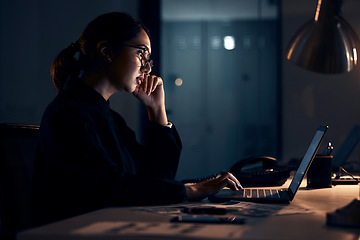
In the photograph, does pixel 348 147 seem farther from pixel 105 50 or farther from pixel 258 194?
pixel 105 50

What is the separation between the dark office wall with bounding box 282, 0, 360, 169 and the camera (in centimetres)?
359

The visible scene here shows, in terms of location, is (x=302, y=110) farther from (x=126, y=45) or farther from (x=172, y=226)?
(x=172, y=226)

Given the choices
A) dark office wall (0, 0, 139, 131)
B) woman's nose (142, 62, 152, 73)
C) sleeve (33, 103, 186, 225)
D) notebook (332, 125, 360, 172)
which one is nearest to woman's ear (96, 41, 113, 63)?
woman's nose (142, 62, 152, 73)

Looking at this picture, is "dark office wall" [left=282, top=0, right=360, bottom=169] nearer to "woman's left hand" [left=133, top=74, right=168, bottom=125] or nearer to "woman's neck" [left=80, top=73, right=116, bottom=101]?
"woman's left hand" [left=133, top=74, right=168, bottom=125]

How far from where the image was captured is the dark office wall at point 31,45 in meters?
2.74

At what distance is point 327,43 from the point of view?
1345 mm

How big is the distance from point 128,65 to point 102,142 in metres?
0.27

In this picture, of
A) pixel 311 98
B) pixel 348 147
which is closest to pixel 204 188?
pixel 348 147

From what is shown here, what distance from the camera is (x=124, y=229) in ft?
2.58

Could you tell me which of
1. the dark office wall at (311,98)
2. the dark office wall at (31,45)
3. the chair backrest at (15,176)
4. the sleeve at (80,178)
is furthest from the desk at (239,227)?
the dark office wall at (311,98)

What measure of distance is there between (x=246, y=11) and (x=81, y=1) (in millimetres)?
1513

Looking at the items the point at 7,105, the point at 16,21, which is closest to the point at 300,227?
the point at 7,105

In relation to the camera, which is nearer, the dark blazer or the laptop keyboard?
the dark blazer

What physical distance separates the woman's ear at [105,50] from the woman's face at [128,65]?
0.02m
